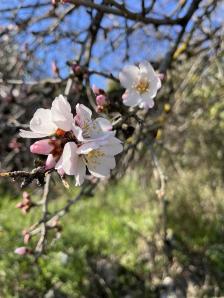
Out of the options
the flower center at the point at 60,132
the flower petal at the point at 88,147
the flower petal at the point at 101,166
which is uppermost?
the flower petal at the point at 88,147

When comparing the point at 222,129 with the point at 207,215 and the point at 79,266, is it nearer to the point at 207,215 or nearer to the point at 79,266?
the point at 207,215

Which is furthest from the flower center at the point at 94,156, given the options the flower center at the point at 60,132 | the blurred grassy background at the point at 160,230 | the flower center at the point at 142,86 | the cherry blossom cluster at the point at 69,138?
the blurred grassy background at the point at 160,230

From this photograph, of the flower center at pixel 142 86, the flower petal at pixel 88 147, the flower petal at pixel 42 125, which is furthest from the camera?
the flower center at pixel 142 86

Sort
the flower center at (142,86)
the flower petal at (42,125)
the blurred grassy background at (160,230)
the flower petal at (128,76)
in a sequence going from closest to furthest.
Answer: the flower petal at (42,125) → the flower center at (142,86) → the flower petal at (128,76) → the blurred grassy background at (160,230)

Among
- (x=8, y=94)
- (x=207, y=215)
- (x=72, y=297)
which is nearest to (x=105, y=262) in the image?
(x=72, y=297)

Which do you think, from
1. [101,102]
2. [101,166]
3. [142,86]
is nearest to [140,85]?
[142,86]

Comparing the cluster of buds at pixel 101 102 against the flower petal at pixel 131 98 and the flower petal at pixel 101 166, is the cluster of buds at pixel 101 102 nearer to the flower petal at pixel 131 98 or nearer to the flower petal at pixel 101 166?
the flower petal at pixel 131 98
